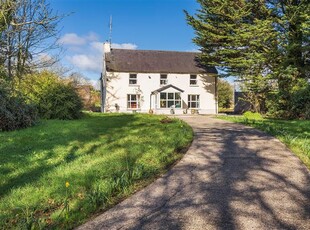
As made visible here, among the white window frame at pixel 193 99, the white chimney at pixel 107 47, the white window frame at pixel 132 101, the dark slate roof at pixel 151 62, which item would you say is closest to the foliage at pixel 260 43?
the dark slate roof at pixel 151 62

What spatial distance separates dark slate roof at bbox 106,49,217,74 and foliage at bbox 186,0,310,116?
367 centimetres

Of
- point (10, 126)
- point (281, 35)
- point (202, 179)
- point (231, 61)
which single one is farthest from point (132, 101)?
point (202, 179)

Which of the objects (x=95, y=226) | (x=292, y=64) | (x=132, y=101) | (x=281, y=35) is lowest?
(x=95, y=226)

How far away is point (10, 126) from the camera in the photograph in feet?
38.4

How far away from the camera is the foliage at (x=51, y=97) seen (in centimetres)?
1734

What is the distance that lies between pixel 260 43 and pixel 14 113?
20.5m

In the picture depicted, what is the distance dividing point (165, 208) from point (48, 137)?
697cm

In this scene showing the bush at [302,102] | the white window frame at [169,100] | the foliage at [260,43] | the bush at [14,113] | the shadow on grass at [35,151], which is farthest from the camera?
the white window frame at [169,100]

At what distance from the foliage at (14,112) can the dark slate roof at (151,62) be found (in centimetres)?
1977

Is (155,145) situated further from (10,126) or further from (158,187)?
(10,126)

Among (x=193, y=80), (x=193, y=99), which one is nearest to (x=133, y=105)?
(x=193, y=99)

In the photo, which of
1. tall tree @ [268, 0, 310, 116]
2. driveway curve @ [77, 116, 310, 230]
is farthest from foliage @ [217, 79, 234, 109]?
driveway curve @ [77, 116, 310, 230]

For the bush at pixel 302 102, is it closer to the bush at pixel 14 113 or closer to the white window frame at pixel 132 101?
the bush at pixel 14 113

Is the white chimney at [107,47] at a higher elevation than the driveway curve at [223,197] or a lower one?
higher
